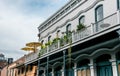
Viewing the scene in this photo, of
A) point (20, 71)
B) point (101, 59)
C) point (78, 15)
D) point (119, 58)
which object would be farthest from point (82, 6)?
point (20, 71)

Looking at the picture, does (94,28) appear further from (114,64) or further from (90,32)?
(114,64)

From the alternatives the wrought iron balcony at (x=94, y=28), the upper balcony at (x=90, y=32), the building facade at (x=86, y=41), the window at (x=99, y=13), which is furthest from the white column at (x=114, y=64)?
the window at (x=99, y=13)

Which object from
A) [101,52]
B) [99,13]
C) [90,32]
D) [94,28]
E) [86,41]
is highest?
[99,13]

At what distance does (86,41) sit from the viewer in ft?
52.5

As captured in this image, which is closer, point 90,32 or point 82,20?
point 90,32

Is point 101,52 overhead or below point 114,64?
overhead

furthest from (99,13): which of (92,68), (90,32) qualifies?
(92,68)

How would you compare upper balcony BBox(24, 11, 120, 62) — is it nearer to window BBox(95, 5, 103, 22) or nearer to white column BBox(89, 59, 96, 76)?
white column BBox(89, 59, 96, 76)

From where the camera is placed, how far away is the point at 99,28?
1539cm

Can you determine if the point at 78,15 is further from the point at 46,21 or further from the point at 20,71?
the point at 20,71

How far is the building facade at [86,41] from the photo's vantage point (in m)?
15.0

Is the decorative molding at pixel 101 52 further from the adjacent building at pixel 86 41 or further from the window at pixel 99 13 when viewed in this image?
the window at pixel 99 13

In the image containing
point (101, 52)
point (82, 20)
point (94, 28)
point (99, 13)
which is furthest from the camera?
point (82, 20)

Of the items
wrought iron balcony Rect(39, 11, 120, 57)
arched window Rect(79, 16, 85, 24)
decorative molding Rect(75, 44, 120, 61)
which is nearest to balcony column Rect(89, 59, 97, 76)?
decorative molding Rect(75, 44, 120, 61)
